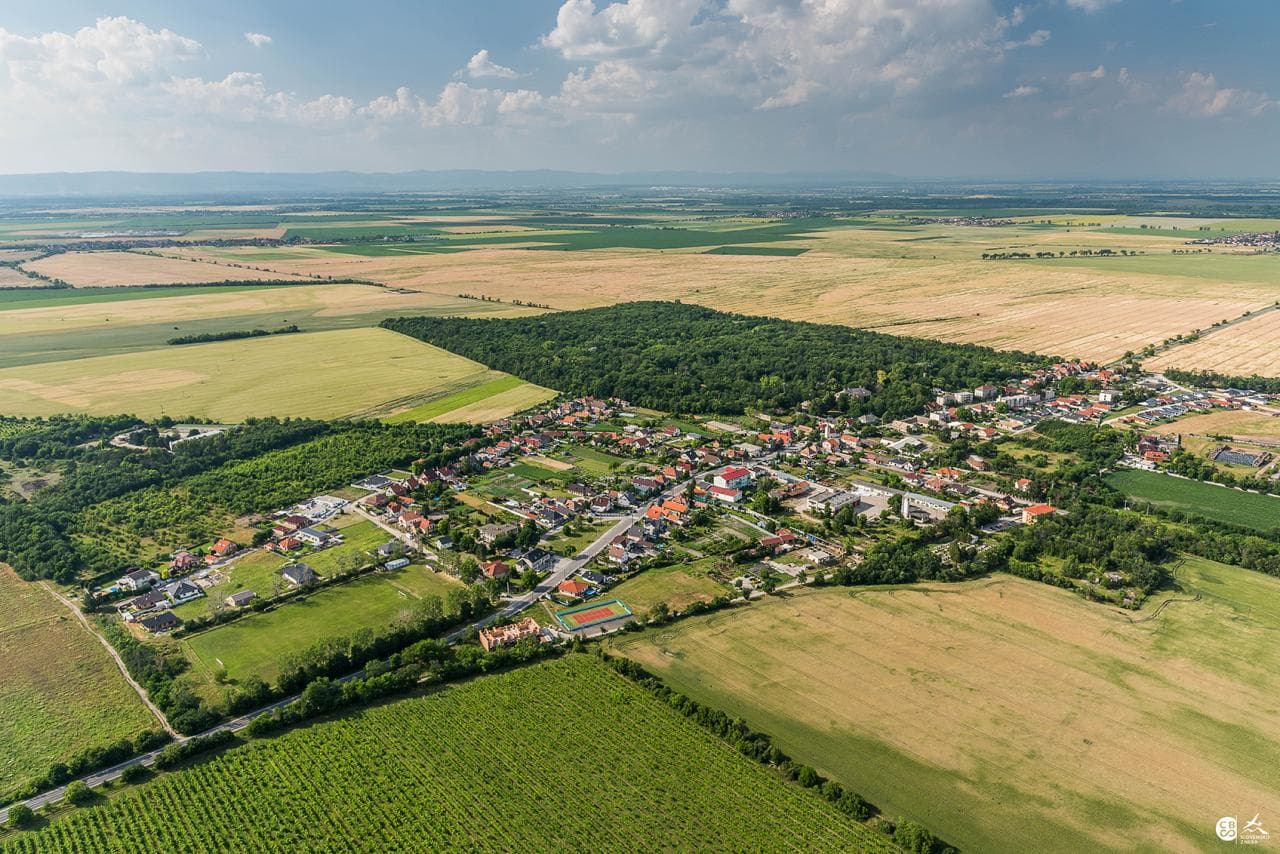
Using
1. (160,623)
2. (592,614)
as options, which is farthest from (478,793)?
(160,623)

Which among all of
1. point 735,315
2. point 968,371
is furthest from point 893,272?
point 968,371

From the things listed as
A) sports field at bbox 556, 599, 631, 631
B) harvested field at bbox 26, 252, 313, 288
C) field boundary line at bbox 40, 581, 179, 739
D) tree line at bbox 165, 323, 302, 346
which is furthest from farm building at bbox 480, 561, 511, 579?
harvested field at bbox 26, 252, 313, 288

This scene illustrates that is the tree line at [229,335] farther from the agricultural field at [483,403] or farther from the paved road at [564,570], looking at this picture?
the paved road at [564,570]

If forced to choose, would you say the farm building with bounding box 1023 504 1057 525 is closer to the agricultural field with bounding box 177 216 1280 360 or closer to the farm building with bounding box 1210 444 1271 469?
the farm building with bounding box 1210 444 1271 469

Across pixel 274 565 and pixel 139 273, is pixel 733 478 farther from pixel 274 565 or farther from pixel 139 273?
pixel 139 273

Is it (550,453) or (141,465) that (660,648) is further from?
(141,465)

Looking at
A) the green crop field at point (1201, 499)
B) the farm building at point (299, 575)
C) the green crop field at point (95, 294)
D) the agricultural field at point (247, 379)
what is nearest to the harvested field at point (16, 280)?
the green crop field at point (95, 294)
